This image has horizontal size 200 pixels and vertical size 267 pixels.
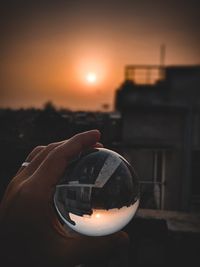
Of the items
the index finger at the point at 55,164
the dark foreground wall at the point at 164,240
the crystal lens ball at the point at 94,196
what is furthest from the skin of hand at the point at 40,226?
the dark foreground wall at the point at 164,240

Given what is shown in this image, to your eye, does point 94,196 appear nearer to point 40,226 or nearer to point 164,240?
point 40,226

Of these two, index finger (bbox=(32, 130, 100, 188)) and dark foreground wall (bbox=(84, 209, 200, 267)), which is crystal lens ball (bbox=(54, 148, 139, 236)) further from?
dark foreground wall (bbox=(84, 209, 200, 267))

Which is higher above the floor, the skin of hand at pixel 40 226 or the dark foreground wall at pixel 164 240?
the skin of hand at pixel 40 226

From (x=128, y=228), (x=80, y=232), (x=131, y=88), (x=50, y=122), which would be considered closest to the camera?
(x=80, y=232)

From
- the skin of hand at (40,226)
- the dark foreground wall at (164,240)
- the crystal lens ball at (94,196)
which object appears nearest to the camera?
the skin of hand at (40,226)

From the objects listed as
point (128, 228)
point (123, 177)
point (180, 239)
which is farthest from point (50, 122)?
point (123, 177)

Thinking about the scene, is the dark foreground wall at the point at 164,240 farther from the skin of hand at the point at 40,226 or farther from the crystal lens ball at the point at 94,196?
the skin of hand at the point at 40,226

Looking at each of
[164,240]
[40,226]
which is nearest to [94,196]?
[40,226]

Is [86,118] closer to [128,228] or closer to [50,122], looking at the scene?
[50,122]
